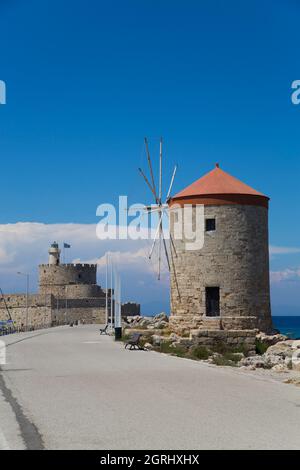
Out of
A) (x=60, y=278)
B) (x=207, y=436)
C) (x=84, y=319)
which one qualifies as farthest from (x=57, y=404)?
(x=60, y=278)

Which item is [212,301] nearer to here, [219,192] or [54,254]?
[219,192]

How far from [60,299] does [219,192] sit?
145 feet

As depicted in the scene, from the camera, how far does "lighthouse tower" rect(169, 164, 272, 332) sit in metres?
28.0

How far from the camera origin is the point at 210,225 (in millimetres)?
28469

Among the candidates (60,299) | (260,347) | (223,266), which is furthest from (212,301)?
(60,299)

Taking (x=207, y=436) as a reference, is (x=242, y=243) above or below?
above

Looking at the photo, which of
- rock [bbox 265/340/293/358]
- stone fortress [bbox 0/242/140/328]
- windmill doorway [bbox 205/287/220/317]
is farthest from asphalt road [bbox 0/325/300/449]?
stone fortress [bbox 0/242/140/328]

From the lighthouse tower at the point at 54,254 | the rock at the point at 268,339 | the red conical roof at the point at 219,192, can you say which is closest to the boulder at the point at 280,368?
the rock at the point at 268,339

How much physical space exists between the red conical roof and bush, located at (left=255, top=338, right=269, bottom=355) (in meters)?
5.93

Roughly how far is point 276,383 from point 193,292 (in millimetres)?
16173

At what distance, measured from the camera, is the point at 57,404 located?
9742 mm

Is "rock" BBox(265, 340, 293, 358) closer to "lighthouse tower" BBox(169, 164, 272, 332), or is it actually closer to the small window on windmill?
"lighthouse tower" BBox(169, 164, 272, 332)
